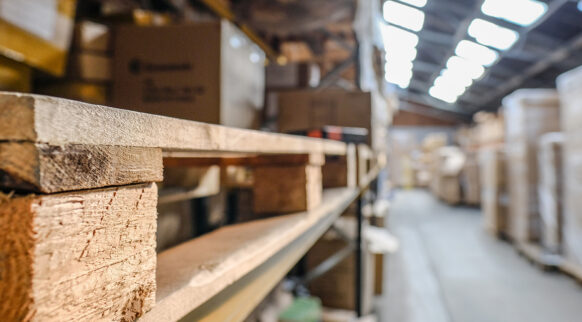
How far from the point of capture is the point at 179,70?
1508mm

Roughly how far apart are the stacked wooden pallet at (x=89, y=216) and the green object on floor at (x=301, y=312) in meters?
1.88

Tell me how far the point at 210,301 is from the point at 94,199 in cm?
31

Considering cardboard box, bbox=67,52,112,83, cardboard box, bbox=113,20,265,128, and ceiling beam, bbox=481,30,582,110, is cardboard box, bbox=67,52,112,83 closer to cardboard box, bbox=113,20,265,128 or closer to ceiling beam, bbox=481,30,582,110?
cardboard box, bbox=113,20,265,128

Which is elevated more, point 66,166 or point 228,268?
point 66,166

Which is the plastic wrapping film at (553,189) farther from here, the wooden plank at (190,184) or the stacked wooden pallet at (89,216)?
the stacked wooden pallet at (89,216)

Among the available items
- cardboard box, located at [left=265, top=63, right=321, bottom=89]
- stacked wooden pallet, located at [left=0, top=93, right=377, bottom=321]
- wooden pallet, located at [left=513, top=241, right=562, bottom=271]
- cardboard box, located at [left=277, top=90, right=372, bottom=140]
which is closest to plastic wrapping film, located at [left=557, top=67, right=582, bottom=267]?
wooden pallet, located at [left=513, top=241, right=562, bottom=271]

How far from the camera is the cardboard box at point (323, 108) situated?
2.76 metres

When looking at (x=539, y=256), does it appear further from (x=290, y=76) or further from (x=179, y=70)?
(x=179, y=70)

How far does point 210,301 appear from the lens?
23.4 inches

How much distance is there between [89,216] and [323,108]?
251 centimetres

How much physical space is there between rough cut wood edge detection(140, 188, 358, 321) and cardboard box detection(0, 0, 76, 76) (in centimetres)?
133

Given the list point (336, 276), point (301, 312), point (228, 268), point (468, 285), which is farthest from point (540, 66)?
→ point (228, 268)

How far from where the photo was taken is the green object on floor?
232 centimetres

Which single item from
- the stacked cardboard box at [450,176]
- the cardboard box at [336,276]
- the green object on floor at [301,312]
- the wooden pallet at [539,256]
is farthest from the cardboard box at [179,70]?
the stacked cardboard box at [450,176]
